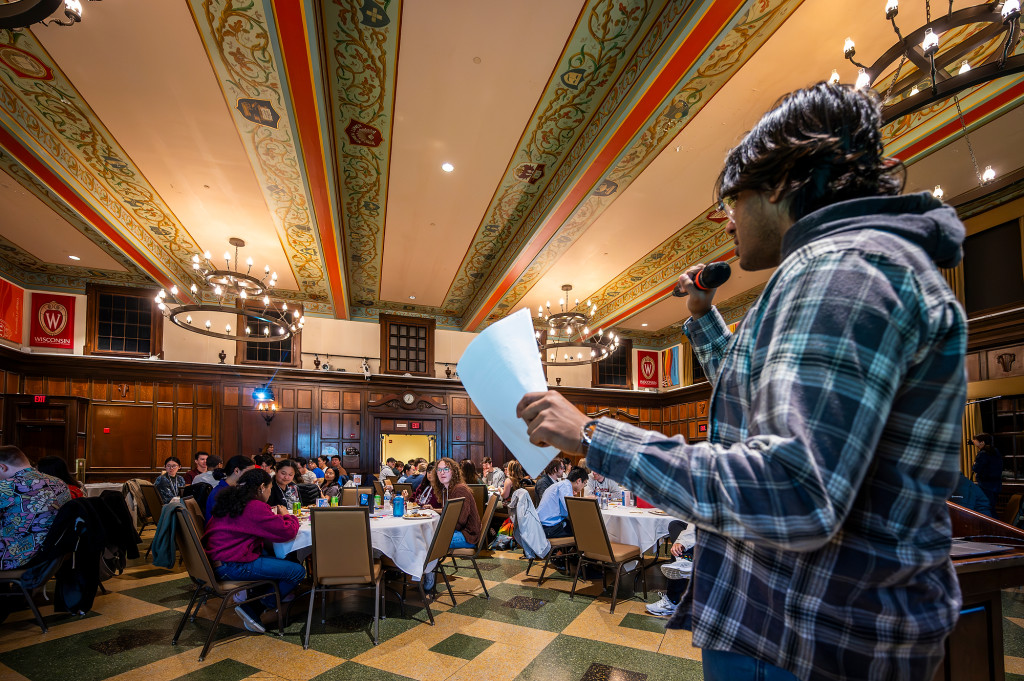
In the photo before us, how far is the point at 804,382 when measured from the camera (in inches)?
23.0

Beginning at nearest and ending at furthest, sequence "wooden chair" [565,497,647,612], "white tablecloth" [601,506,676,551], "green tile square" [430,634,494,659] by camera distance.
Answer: "green tile square" [430,634,494,659], "wooden chair" [565,497,647,612], "white tablecloth" [601,506,676,551]

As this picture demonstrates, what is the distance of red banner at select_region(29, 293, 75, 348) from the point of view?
1109cm

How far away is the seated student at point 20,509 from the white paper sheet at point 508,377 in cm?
514

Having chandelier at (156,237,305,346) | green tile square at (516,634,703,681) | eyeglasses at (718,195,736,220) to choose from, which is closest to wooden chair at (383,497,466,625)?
green tile square at (516,634,703,681)

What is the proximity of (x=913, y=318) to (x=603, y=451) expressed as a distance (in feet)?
1.25

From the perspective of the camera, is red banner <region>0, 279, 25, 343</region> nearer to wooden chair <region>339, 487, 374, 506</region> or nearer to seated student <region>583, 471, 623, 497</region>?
wooden chair <region>339, 487, 374, 506</region>

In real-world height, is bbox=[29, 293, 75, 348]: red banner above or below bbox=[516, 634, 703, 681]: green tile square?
above

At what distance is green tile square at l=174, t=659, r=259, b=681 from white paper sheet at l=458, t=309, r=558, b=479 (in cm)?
350

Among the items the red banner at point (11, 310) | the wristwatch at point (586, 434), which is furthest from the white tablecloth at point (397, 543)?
the red banner at point (11, 310)

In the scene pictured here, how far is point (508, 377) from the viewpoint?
88 cm

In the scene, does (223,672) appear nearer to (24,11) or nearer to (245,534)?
(245,534)

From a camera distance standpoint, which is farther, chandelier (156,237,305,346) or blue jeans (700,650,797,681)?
chandelier (156,237,305,346)

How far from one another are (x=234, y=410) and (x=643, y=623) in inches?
431

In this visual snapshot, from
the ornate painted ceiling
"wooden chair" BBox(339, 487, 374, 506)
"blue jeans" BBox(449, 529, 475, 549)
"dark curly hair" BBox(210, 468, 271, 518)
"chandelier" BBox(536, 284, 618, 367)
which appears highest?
the ornate painted ceiling
